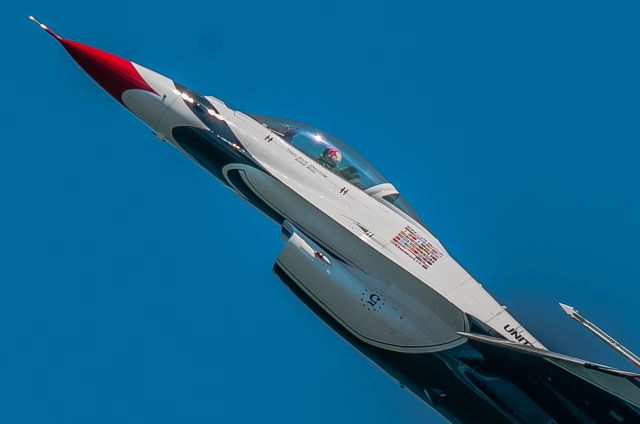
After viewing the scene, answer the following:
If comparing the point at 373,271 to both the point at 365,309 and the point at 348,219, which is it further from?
the point at 348,219

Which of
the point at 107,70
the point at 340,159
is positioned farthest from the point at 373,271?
the point at 107,70

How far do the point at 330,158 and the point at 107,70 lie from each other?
4353 mm

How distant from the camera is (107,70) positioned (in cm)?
1789

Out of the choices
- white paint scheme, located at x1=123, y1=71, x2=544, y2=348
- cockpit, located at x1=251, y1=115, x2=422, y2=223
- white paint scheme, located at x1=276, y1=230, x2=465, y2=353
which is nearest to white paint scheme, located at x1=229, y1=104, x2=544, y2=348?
white paint scheme, located at x1=123, y1=71, x2=544, y2=348

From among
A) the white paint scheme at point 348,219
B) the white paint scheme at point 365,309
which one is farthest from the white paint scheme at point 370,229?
the white paint scheme at point 365,309

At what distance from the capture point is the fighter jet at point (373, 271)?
14945 millimetres

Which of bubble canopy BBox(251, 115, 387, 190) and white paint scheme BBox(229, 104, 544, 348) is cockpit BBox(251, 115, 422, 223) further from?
white paint scheme BBox(229, 104, 544, 348)

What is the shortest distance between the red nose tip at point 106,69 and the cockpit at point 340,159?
2.46 metres

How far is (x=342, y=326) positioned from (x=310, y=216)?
7.12ft

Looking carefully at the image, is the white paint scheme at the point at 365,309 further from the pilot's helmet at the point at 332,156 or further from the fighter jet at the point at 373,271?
the pilot's helmet at the point at 332,156

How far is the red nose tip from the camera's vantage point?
17.8 m

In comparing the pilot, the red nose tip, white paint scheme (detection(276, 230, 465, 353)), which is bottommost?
white paint scheme (detection(276, 230, 465, 353))

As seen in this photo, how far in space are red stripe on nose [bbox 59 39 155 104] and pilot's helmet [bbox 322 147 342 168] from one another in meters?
3.31

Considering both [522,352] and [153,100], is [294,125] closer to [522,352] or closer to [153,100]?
[153,100]
